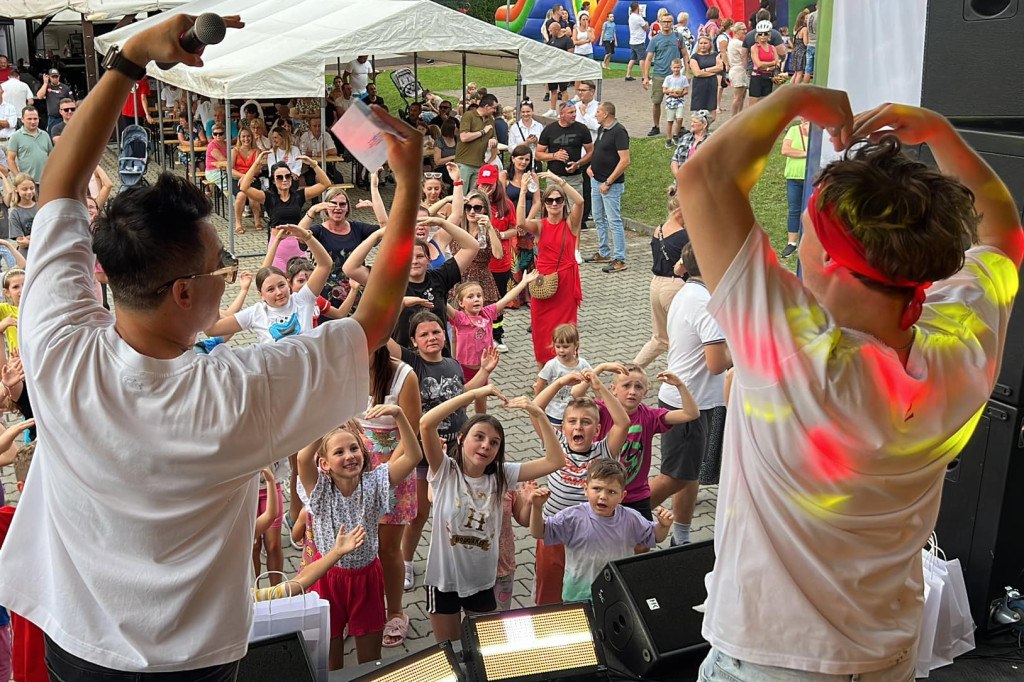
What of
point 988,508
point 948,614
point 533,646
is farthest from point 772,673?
point 988,508

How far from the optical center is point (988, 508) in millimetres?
3742

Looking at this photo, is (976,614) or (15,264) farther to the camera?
(15,264)

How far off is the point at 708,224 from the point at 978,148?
2.40 m

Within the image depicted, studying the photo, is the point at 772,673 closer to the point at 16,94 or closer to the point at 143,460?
the point at 143,460

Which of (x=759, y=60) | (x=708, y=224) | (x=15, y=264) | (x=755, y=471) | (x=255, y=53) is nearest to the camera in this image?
(x=708, y=224)

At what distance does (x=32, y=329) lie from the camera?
5.40ft

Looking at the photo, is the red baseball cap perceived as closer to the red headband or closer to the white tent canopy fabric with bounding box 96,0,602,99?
the white tent canopy fabric with bounding box 96,0,602,99

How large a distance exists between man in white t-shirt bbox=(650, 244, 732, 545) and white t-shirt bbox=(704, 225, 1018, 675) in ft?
12.7

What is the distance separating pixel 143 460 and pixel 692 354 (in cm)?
464

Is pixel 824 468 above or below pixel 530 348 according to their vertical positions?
above

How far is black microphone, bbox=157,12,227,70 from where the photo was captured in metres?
1.71

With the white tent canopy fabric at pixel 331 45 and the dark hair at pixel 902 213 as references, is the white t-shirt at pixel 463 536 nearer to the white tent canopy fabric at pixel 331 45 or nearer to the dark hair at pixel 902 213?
the dark hair at pixel 902 213

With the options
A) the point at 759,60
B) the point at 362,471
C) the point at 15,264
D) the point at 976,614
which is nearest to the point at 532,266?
the point at 15,264

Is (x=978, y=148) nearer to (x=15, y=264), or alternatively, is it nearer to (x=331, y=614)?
(x=331, y=614)
